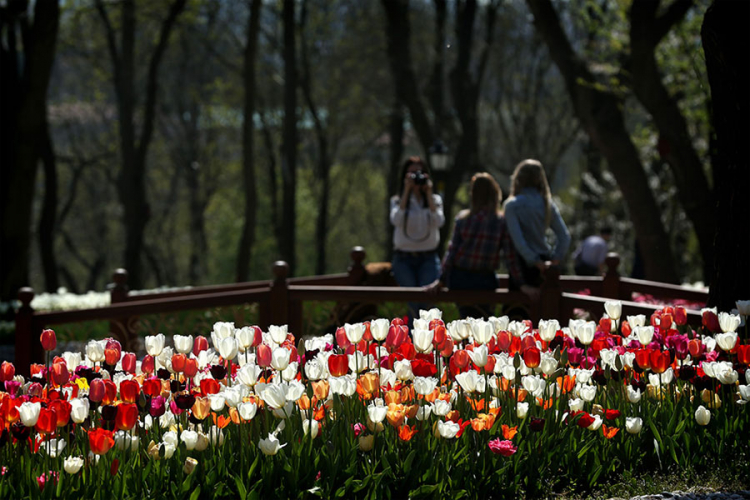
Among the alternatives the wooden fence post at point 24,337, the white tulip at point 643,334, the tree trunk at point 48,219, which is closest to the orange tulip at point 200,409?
the white tulip at point 643,334

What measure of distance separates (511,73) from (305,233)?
462 inches

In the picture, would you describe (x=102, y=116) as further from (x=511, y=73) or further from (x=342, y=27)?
(x=511, y=73)

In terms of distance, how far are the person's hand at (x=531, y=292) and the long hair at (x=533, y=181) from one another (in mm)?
533

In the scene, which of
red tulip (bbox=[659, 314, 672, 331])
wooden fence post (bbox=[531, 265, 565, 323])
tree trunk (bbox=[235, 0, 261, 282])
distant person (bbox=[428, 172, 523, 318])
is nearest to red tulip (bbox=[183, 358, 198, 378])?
red tulip (bbox=[659, 314, 672, 331])

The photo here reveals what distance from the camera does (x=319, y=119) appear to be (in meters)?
31.3

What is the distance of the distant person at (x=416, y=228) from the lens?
337 inches

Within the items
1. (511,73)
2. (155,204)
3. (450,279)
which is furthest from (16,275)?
(155,204)

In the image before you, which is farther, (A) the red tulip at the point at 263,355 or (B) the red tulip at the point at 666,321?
(B) the red tulip at the point at 666,321

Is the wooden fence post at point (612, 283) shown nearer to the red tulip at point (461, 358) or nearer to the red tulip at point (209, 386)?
the red tulip at point (461, 358)

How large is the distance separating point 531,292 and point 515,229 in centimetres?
56

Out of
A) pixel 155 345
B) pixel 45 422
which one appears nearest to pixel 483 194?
pixel 155 345

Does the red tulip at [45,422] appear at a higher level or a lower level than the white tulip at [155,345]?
lower

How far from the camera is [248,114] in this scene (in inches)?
725

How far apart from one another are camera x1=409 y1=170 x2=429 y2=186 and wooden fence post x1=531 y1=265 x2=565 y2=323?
1609 millimetres
